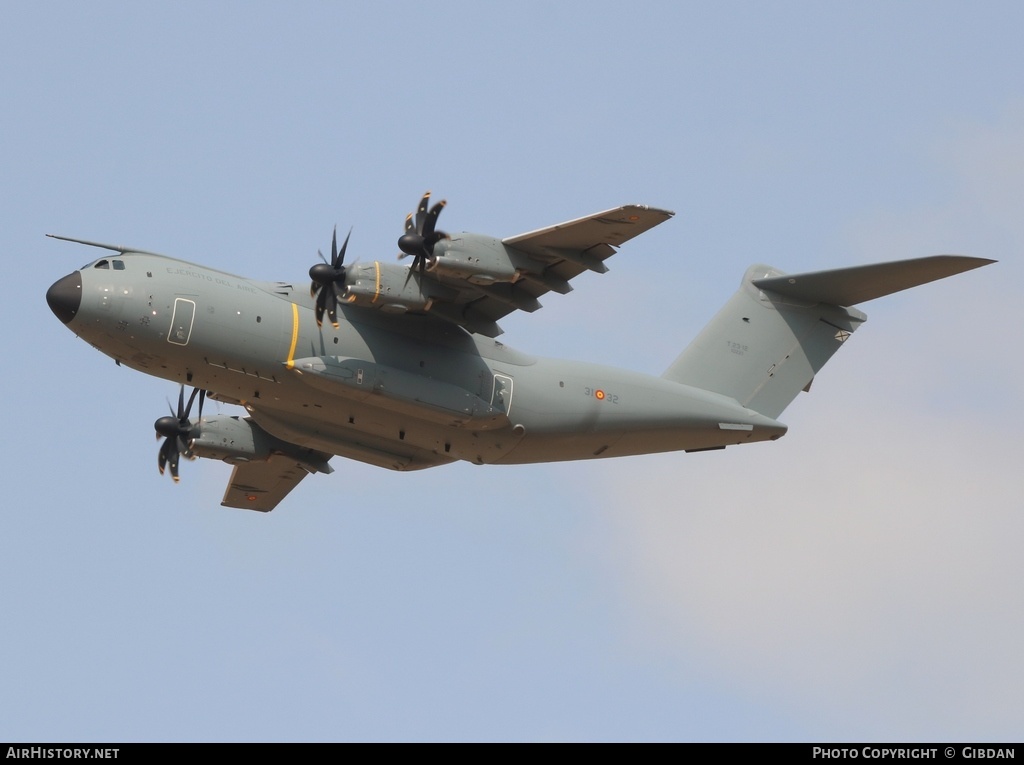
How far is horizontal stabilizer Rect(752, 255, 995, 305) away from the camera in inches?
901

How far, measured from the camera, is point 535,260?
22062 millimetres

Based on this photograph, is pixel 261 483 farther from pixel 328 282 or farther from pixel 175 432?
pixel 328 282

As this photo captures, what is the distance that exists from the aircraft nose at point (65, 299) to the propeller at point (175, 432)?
4.47 meters

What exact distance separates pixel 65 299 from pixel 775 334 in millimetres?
11064

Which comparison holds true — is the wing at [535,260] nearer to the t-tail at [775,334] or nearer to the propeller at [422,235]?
the propeller at [422,235]

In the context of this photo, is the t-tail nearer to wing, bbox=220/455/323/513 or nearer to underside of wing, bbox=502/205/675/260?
underside of wing, bbox=502/205/675/260

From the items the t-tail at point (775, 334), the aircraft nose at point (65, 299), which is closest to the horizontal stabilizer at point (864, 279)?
the t-tail at point (775, 334)

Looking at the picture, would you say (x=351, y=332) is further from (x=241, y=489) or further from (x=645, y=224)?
(x=241, y=489)

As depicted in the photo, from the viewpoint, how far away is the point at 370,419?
2250 centimetres

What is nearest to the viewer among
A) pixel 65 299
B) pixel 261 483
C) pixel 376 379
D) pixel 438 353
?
pixel 65 299

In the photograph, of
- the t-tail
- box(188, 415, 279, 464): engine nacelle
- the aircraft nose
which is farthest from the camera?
box(188, 415, 279, 464): engine nacelle

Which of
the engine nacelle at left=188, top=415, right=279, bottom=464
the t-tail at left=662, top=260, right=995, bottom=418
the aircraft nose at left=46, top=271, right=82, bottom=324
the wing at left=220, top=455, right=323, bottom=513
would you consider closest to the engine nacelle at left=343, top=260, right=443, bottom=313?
the aircraft nose at left=46, top=271, right=82, bottom=324

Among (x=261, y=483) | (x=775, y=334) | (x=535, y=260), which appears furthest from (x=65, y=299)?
(x=775, y=334)

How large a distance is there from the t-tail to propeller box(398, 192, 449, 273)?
212 inches
